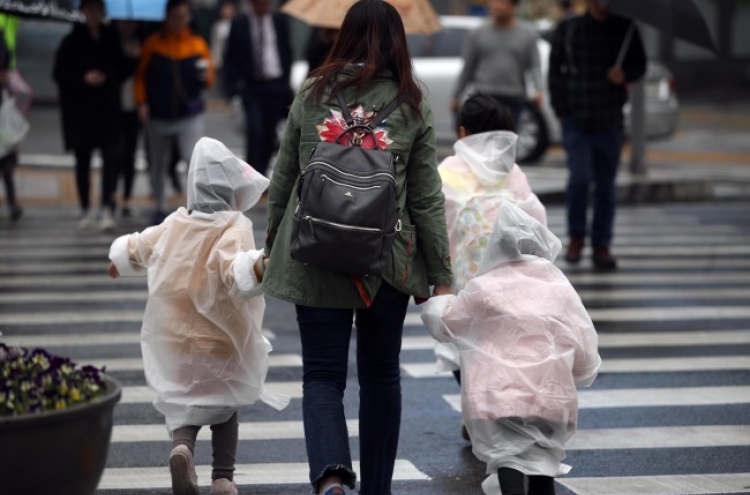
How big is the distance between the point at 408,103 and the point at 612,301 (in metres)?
5.39

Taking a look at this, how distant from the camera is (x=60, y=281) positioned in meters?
10.7

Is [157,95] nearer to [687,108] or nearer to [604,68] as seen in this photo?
[604,68]

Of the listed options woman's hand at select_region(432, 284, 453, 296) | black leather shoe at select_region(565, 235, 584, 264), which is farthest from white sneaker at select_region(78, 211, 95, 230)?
woman's hand at select_region(432, 284, 453, 296)

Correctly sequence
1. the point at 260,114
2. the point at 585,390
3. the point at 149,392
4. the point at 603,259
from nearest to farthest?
the point at 149,392
the point at 585,390
the point at 603,259
the point at 260,114

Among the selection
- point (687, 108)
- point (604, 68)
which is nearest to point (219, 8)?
point (687, 108)

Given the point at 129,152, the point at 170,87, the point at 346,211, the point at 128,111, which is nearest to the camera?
the point at 346,211

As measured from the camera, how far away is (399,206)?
4.91 metres

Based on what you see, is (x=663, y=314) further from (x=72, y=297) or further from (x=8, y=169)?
(x=8, y=169)

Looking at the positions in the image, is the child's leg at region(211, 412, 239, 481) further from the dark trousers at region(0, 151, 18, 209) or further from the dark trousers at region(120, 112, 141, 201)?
the dark trousers at region(120, 112, 141, 201)

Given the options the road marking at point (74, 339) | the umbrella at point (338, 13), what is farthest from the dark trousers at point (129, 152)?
the road marking at point (74, 339)

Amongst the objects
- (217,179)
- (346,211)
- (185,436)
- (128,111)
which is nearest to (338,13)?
(128,111)

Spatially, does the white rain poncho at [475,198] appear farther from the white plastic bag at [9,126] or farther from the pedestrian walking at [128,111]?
the white plastic bag at [9,126]

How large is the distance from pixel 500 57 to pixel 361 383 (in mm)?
8562

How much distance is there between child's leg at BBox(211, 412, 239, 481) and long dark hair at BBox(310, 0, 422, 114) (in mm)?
1417
